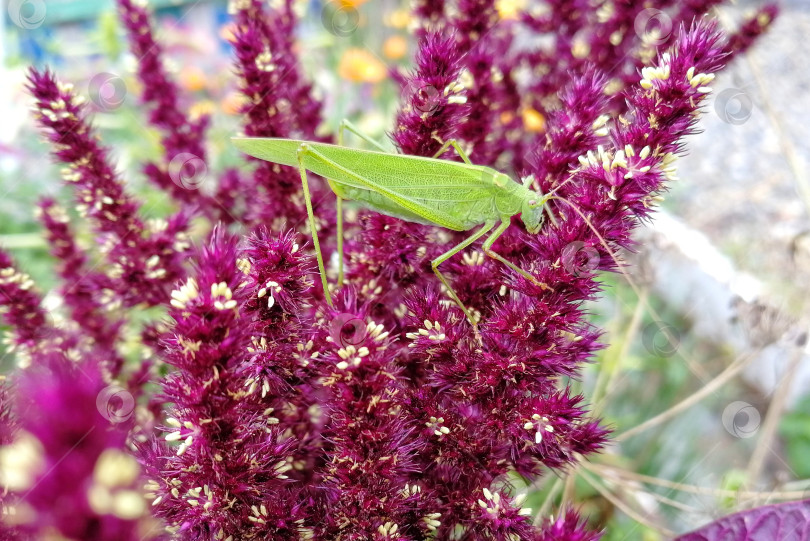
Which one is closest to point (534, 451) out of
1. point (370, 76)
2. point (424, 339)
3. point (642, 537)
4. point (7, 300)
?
point (424, 339)

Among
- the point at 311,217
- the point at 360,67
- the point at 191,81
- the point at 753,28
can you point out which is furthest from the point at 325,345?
the point at 191,81

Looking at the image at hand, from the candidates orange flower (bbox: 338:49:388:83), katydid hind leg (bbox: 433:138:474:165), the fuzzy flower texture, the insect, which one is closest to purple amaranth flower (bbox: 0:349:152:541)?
the fuzzy flower texture

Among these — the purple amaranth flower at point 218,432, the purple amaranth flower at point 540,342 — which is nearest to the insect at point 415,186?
the purple amaranth flower at point 540,342

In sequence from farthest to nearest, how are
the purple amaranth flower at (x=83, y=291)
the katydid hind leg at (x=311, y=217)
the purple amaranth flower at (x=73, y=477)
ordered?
the purple amaranth flower at (x=83, y=291)
the katydid hind leg at (x=311, y=217)
the purple amaranth flower at (x=73, y=477)

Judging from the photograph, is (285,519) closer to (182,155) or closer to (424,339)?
(424,339)

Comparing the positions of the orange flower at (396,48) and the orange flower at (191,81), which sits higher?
the orange flower at (396,48)

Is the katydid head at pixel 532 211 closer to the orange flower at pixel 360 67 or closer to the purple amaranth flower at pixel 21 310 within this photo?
the purple amaranth flower at pixel 21 310

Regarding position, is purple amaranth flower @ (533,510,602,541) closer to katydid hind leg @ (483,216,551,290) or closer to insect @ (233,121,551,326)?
katydid hind leg @ (483,216,551,290)

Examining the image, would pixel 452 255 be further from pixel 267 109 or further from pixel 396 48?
pixel 396 48
